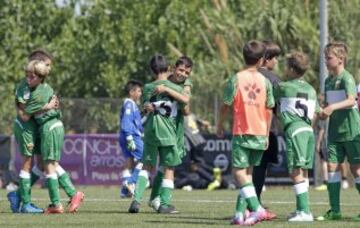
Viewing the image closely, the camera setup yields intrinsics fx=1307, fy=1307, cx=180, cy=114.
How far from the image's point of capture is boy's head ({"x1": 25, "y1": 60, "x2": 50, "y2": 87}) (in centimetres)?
1564

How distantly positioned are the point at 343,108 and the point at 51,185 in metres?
3.79

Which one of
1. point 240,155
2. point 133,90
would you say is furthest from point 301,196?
point 133,90

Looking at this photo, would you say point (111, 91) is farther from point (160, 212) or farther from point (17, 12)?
point (160, 212)

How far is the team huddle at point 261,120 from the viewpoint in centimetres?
1391

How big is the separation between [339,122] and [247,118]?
1.40 metres

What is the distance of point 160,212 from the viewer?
52.2 feet

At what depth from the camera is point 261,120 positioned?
45.9 ft

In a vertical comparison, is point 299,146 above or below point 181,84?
below

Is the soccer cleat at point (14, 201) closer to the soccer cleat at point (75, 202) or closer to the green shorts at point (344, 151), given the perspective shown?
the soccer cleat at point (75, 202)

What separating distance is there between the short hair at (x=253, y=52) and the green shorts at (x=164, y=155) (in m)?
2.39

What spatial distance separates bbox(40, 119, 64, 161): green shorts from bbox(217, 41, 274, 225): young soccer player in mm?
2673

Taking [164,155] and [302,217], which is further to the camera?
[164,155]

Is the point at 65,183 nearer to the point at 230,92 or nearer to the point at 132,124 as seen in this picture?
the point at 230,92

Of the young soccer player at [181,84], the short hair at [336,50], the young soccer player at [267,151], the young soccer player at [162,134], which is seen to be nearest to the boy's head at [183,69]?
the young soccer player at [181,84]
